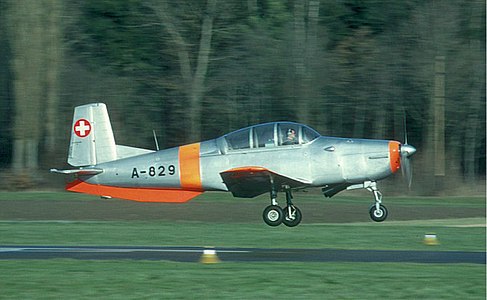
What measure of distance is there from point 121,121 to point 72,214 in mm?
11955

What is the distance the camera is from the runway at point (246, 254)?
13.9 m

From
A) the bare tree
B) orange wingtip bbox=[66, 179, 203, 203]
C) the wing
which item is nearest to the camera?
the wing

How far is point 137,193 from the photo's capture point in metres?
21.0

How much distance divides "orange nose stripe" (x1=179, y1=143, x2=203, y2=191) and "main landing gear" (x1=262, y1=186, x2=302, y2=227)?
5.21ft

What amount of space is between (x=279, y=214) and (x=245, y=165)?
131 centimetres

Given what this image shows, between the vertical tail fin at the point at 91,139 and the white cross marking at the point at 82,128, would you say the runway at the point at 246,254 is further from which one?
the white cross marking at the point at 82,128

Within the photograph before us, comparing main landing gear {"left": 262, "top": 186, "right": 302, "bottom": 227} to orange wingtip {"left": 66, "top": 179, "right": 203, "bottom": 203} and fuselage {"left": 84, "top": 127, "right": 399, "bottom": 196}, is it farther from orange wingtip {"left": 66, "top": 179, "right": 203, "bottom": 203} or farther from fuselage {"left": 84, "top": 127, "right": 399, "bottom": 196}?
orange wingtip {"left": 66, "top": 179, "right": 203, "bottom": 203}

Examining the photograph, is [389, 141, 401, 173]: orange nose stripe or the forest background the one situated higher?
the forest background

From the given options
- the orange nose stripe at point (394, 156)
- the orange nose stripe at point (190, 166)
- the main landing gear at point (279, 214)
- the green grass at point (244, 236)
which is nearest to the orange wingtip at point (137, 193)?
the orange nose stripe at point (190, 166)

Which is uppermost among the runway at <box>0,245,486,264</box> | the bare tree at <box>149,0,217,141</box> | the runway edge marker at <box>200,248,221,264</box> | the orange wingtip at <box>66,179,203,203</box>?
the bare tree at <box>149,0,217,141</box>

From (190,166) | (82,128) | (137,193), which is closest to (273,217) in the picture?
(190,166)

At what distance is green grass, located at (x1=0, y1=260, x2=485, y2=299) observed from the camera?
10.6 meters

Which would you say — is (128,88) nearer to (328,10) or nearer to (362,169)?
(328,10)

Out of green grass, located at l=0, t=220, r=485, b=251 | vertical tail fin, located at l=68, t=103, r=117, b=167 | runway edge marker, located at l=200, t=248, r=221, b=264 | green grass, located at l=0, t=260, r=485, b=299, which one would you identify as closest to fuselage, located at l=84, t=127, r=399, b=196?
vertical tail fin, located at l=68, t=103, r=117, b=167
